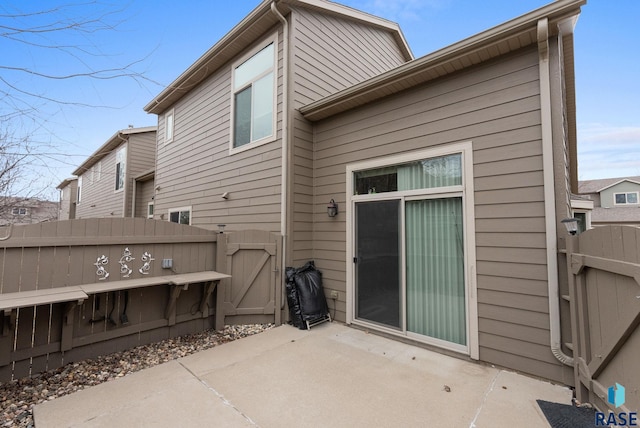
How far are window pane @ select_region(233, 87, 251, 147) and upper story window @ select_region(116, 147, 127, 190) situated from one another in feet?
26.5

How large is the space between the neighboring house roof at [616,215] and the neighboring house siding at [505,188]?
72.6 ft

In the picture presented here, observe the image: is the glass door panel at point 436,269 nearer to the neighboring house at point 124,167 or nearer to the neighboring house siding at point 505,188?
the neighboring house siding at point 505,188

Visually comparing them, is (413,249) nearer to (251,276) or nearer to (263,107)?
(251,276)

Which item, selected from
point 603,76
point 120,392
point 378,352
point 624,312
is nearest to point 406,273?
point 378,352

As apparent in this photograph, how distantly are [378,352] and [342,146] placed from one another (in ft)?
9.69

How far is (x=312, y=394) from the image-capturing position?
247 centimetres

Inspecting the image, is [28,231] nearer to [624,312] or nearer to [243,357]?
[243,357]

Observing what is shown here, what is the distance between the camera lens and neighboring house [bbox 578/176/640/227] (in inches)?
750

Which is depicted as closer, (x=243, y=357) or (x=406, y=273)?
(x=243, y=357)

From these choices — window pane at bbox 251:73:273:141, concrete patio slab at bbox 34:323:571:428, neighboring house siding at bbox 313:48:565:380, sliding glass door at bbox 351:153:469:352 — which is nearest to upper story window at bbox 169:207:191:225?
window pane at bbox 251:73:273:141

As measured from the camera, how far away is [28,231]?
277 centimetres

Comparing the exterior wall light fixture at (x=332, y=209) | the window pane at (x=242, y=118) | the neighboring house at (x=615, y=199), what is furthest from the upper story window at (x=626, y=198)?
the window pane at (x=242, y=118)

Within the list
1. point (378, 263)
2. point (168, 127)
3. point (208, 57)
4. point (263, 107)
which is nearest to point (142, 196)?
point (168, 127)

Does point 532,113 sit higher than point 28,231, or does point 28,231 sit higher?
point 532,113
